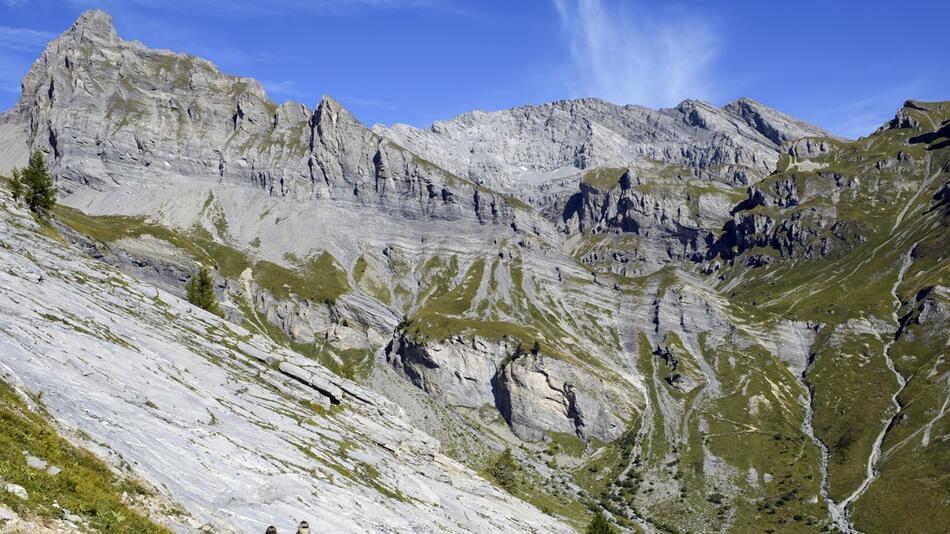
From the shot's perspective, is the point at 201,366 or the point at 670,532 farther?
the point at 670,532

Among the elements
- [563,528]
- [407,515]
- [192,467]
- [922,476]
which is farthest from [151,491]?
[922,476]

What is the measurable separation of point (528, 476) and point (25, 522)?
7077 inches

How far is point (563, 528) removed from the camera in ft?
286

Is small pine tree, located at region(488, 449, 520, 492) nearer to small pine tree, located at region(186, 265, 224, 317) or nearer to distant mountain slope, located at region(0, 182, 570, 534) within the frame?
distant mountain slope, located at region(0, 182, 570, 534)

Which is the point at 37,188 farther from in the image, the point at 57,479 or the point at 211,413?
the point at 57,479

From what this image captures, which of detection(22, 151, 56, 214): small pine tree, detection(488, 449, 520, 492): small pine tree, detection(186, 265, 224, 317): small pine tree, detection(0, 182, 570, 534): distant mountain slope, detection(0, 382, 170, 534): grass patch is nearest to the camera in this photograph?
detection(0, 382, 170, 534): grass patch

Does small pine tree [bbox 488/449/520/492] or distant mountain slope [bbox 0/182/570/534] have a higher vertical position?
distant mountain slope [bbox 0/182/570/534]

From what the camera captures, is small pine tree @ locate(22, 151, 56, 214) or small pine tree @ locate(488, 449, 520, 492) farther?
small pine tree @ locate(488, 449, 520, 492)

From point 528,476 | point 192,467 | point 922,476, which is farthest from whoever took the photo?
point 528,476

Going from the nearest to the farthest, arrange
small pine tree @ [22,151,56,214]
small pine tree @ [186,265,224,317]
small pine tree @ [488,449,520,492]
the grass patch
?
the grass patch < small pine tree @ [22,151,56,214] < small pine tree @ [186,265,224,317] < small pine tree @ [488,449,520,492]

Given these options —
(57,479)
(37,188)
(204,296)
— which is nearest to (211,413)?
(57,479)

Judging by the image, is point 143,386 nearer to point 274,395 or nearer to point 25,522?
point 274,395

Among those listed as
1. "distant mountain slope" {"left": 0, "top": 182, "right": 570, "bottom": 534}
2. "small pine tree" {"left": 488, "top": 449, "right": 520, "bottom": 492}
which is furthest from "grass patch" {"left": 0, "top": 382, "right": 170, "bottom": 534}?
"small pine tree" {"left": 488, "top": 449, "right": 520, "bottom": 492}

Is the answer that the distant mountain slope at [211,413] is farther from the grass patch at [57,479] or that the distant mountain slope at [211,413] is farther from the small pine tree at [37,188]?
the small pine tree at [37,188]
